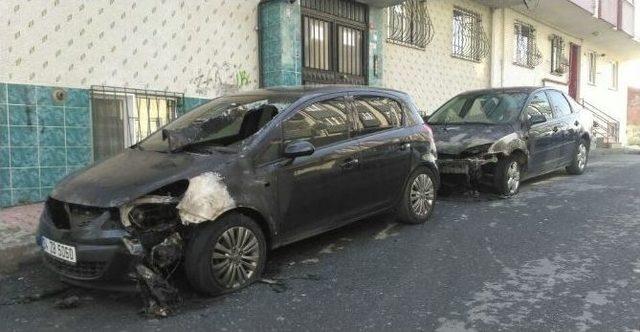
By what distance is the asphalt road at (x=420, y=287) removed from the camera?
11.9ft

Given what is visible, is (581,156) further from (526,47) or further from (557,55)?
(557,55)

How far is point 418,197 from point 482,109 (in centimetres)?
298

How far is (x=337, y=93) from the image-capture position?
212 inches

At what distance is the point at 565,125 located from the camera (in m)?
9.18

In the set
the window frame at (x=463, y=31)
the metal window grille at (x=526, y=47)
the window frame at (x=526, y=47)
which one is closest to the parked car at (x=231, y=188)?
the window frame at (x=463, y=31)

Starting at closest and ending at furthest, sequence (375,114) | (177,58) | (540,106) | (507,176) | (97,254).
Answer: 1. (97,254)
2. (375,114)
3. (507,176)
4. (177,58)
5. (540,106)

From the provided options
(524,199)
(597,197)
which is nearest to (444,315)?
(524,199)

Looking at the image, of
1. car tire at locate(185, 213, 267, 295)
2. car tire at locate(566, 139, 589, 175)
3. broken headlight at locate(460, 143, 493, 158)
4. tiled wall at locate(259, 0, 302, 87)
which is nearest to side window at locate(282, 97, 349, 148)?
car tire at locate(185, 213, 267, 295)

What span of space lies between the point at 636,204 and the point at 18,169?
8.10 metres

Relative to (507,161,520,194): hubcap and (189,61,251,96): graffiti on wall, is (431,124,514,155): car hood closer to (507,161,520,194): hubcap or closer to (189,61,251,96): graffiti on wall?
(507,161,520,194): hubcap

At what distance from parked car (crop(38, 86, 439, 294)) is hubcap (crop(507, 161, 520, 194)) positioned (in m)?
2.45

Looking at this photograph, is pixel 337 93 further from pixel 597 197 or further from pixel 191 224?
pixel 597 197

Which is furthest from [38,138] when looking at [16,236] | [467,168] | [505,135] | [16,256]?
[505,135]

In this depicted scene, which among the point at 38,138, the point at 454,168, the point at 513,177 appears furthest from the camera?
the point at 513,177
